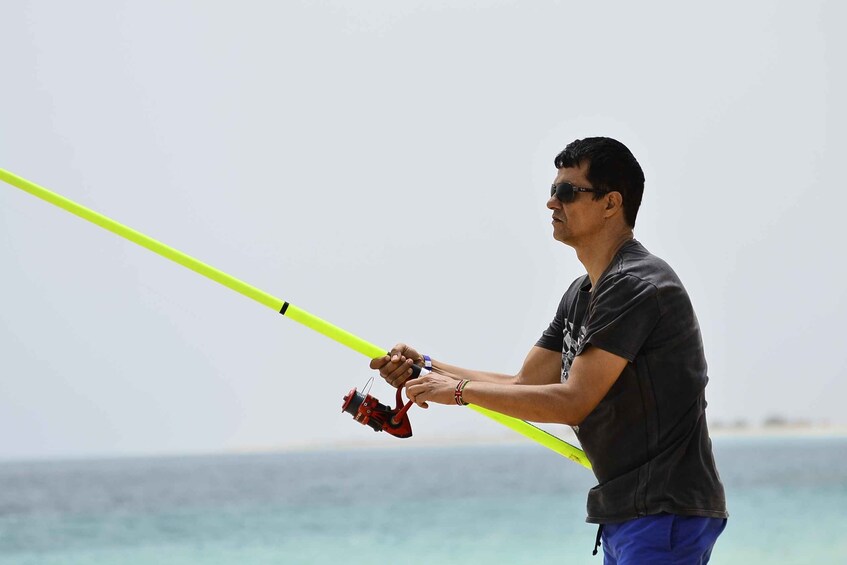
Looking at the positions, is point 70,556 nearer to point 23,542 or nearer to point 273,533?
point 23,542

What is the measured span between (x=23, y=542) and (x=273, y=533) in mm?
4076

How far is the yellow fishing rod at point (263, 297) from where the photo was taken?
10.5ft

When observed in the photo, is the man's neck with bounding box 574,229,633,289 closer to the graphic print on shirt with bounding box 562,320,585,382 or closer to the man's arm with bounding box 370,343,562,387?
the graphic print on shirt with bounding box 562,320,585,382

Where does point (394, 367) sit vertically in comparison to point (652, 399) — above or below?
above

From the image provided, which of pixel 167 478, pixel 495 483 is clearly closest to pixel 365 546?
pixel 495 483

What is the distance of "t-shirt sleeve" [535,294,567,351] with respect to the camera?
3.08 meters

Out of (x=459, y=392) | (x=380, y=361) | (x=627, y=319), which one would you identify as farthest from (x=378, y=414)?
(x=627, y=319)

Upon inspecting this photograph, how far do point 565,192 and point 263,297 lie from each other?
1044 mm

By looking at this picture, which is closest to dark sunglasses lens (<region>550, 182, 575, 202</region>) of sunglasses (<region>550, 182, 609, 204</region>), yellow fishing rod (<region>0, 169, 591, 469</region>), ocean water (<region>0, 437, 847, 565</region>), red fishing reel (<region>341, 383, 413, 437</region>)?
sunglasses (<region>550, 182, 609, 204</region>)

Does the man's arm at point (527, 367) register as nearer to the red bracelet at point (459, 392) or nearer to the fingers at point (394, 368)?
the fingers at point (394, 368)

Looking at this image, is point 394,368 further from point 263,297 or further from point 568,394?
point 568,394

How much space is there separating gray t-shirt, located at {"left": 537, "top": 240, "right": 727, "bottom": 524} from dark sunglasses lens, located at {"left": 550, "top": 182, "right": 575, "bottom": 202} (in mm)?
239

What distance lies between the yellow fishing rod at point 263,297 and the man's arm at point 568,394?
0.48 m

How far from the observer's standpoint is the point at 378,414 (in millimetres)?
3375
